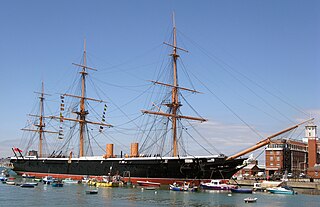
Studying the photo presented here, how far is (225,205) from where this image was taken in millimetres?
43156

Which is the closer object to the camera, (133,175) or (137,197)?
(137,197)

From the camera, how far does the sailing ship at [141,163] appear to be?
61.7 metres

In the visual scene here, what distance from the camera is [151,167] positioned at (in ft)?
218

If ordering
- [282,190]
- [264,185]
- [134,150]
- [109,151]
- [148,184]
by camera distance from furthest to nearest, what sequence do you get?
1. [109,151]
2. [134,150]
3. [264,185]
4. [148,184]
5. [282,190]

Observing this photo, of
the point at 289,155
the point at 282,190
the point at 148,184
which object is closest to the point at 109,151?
the point at 148,184

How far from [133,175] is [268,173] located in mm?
49888

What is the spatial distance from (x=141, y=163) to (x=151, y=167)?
2365mm

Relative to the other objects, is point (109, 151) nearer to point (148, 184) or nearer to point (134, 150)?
point (134, 150)

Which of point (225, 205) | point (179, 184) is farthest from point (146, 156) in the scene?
point (225, 205)

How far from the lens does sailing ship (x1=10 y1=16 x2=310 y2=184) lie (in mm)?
61656

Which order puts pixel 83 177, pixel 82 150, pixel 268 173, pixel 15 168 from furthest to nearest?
1. pixel 268 173
2. pixel 15 168
3. pixel 82 150
4. pixel 83 177

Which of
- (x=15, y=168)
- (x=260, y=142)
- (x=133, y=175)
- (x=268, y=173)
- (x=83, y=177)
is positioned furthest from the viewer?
(x=268, y=173)

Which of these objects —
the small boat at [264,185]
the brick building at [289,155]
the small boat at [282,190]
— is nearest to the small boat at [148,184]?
the small boat at [264,185]

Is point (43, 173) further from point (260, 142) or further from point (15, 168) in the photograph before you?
point (260, 142)
